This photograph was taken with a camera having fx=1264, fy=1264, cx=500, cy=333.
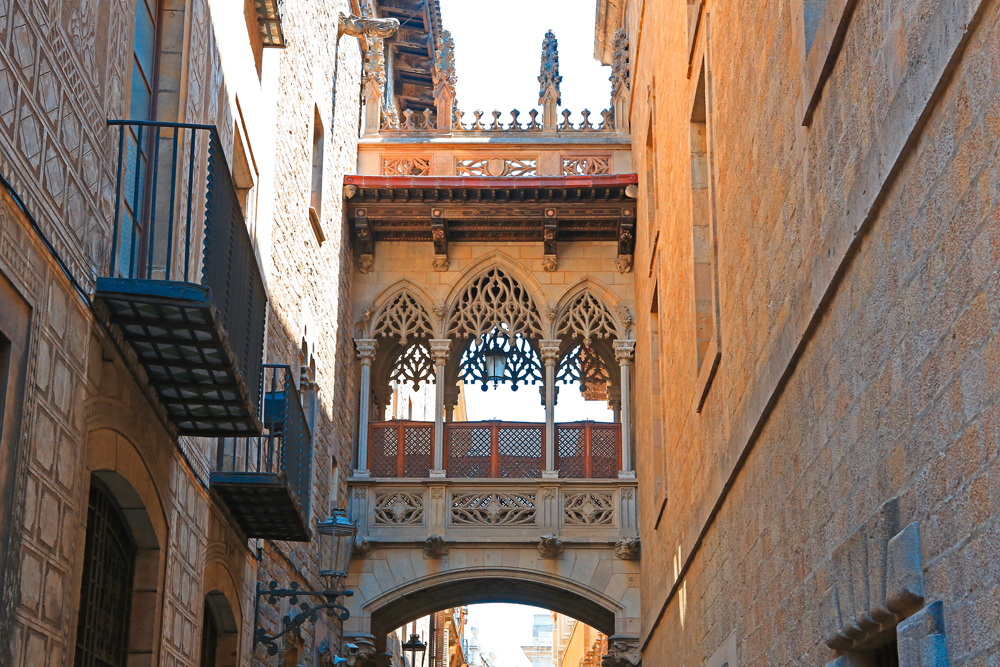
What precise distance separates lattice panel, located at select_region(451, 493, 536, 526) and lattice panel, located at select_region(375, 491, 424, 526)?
1.49ft

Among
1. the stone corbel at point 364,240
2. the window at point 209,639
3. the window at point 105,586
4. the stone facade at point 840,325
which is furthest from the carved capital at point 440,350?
the window at point 105,586

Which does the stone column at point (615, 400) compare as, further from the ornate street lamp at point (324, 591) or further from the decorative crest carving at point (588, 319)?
the ornate street lamp at point (324, 591)

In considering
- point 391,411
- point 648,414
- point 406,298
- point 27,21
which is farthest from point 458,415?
point 27,21

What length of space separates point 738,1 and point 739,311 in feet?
5.75

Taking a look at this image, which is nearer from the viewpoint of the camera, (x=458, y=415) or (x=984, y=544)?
(x=984, y=544)

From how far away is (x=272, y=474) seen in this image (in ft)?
29.5

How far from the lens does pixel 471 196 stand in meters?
17.1

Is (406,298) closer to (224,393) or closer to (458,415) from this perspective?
(224,393)

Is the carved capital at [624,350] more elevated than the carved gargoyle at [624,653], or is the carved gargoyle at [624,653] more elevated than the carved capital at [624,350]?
the carved capital at [624,350]

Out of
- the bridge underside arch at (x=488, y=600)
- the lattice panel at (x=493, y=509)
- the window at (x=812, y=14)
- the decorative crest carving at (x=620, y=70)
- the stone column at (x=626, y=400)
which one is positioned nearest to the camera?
the window at (x=812, y=14)

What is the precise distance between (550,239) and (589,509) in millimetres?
3680

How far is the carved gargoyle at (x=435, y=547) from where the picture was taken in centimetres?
1606

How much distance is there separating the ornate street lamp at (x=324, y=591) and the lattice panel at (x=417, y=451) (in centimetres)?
144

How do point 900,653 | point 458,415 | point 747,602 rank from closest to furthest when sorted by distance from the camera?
point 900,653 < point 747,602 < point 458,415
